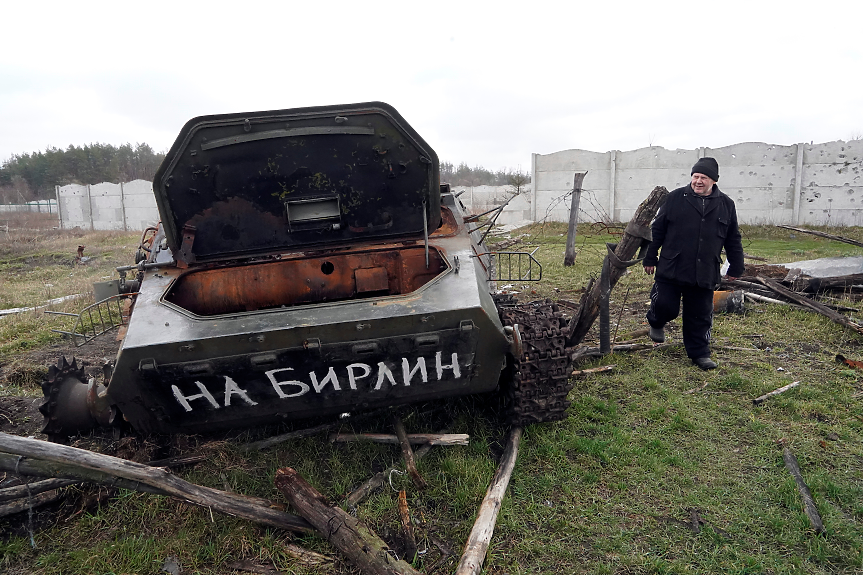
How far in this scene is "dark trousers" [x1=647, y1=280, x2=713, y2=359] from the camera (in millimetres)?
4984

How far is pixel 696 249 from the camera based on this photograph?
4793 mm

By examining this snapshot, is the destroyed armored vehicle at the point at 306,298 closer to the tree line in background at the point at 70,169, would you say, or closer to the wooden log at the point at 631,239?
the wooden log at the point at 631,239

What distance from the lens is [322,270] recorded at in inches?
164

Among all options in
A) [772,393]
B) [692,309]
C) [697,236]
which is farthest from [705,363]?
[697,236]

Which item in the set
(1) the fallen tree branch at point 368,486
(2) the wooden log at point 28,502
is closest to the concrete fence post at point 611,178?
(1) the fallen tree branch at point 368,486

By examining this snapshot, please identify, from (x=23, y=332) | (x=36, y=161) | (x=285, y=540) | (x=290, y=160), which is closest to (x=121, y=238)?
(x=23, y=332)

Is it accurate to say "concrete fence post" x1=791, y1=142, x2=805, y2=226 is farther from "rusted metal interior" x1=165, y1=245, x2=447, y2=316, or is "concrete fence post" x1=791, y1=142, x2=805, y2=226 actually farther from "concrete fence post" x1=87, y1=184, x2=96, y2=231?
"concrete fence post" x1=87, y1=184, x2=96, y2=231

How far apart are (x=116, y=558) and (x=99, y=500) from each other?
52cm

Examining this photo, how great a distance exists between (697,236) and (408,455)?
309cm

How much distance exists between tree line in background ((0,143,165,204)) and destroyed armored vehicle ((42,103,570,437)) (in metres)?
45.8

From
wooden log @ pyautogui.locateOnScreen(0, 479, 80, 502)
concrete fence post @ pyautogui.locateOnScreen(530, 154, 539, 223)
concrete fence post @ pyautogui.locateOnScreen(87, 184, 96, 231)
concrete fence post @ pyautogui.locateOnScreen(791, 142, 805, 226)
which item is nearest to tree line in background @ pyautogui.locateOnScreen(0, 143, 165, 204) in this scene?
concrete fence post @ pyautogui.locateOnScreen(87, 184, 96, 231)

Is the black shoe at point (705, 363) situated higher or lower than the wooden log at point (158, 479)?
lower

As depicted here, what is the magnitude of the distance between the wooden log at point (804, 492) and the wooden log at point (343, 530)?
1.98m

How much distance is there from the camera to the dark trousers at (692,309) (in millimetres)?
4984
